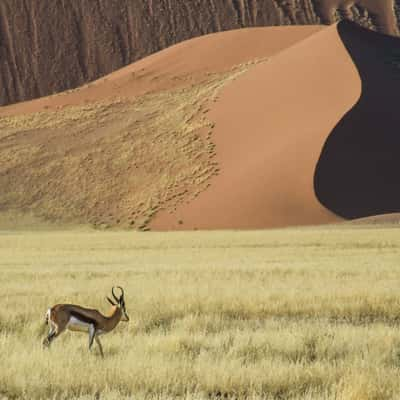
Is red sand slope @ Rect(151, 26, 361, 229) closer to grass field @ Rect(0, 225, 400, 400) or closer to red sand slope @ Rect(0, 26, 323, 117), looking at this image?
red sand slope @ Rect(0, 26, 323, 117)

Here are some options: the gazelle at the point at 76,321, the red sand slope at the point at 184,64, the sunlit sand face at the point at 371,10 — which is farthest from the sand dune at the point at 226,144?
the gazelle at the point at 76,321

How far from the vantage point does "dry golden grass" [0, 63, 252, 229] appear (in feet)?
211

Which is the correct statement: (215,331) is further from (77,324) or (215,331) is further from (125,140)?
(125,140)

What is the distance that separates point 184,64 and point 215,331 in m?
80.0

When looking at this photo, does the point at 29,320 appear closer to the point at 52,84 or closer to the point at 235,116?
the point at 235,116

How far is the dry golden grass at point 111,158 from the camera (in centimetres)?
6425

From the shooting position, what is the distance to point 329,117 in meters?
63.7

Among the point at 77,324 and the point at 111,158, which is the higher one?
the point at 77,324

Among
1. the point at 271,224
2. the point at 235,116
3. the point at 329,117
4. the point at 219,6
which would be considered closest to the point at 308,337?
the point at 271,224

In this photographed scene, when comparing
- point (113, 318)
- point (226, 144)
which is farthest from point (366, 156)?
point (113, 318)

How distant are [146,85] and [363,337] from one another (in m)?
78.2

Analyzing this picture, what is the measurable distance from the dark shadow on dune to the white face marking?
47.7 m

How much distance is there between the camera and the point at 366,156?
61.9 metres

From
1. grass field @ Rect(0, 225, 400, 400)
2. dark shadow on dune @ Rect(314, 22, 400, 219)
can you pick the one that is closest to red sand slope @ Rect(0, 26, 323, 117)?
dark shadow on dune @ Rect(314, 22, 400, 219)
